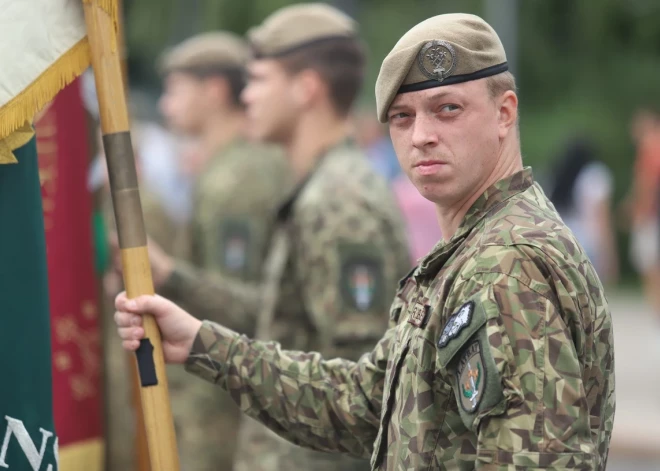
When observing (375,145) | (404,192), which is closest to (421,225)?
(404,192)

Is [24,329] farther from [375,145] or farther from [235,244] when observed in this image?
[375,145]

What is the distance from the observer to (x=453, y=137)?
258 cm

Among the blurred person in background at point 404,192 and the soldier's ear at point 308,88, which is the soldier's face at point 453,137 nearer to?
the blurred person in background at point 404,192

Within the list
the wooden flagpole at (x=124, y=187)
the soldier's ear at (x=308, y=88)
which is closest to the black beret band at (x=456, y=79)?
the wooden flagpole at (x=124, y=187)

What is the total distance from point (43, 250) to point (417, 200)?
481cm

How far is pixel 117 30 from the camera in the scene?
Answer: 2996 mm

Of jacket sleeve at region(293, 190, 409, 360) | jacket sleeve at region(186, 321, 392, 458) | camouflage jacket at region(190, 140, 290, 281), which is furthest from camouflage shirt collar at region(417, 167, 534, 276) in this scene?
camouflage jacket at region(190, 140, 290, 281)

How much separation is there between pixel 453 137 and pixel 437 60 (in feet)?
0.52

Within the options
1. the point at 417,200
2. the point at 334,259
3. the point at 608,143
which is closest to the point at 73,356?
the point at 334,259

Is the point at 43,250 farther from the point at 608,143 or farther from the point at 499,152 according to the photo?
the point at 608,143

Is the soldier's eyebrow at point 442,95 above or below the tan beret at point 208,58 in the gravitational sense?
below

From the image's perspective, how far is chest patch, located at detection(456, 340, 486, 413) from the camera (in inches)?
91.2

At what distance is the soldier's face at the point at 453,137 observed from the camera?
2578 millimetres

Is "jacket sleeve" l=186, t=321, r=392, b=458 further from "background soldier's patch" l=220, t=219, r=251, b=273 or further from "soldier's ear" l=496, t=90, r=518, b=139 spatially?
"background soldier's patch" l=220, t=219, r=251, b=273
